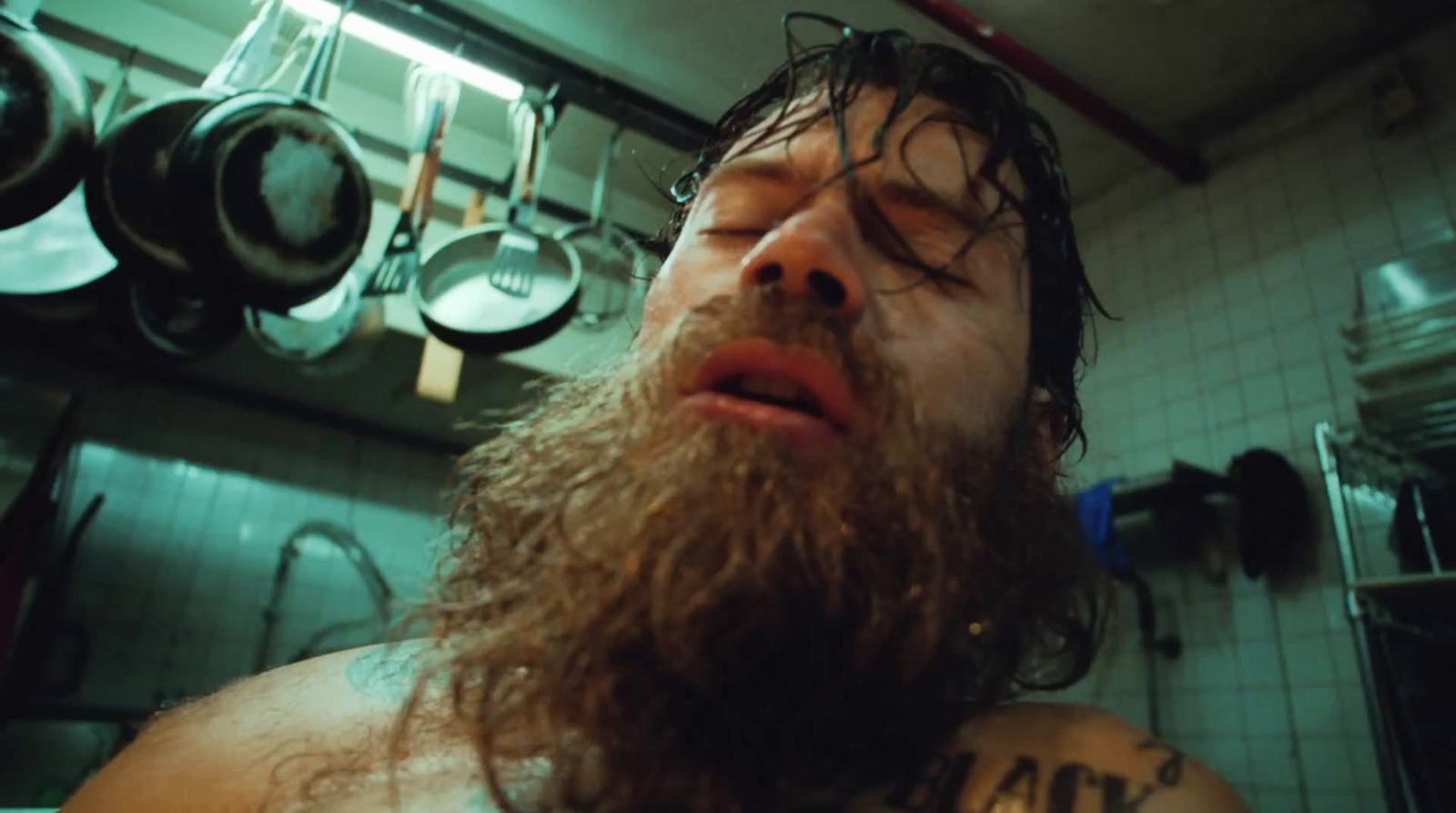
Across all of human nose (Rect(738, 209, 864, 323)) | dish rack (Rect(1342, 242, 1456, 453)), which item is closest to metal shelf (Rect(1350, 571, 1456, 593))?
dish rack (Rect(1342, 242, 1456, 453))

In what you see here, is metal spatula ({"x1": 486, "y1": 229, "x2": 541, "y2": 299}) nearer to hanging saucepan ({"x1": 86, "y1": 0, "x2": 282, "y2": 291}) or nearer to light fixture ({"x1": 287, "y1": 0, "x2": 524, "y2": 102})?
light fixture ({"x1": 287, "y1": 0, "x2": 524, "y2": 102})

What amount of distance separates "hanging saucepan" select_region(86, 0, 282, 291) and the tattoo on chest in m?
1.03

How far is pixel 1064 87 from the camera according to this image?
1.37 meters

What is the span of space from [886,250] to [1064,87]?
3.34ft

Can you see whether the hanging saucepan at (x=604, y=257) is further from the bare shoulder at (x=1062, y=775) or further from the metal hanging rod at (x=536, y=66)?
the bare shoulder at (x=1062, y=775)

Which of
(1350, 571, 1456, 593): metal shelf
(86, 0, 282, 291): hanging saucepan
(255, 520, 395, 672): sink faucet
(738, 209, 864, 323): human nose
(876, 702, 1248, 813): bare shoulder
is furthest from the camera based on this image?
(255, 520, 395, 672): sink faucet

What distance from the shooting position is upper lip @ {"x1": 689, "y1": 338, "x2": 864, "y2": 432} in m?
0.44

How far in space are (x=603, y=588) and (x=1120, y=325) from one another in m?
1.44

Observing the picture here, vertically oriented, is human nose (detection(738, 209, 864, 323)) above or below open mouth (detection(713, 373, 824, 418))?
above

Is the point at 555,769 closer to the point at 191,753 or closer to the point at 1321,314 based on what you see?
the point at 191,753

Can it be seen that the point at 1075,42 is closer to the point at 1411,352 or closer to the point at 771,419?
the point at 1411,352

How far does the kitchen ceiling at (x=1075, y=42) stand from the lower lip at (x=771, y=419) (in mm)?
884

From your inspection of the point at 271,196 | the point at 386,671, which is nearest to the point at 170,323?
the point at 271,196

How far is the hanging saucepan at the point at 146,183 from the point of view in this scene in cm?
107
